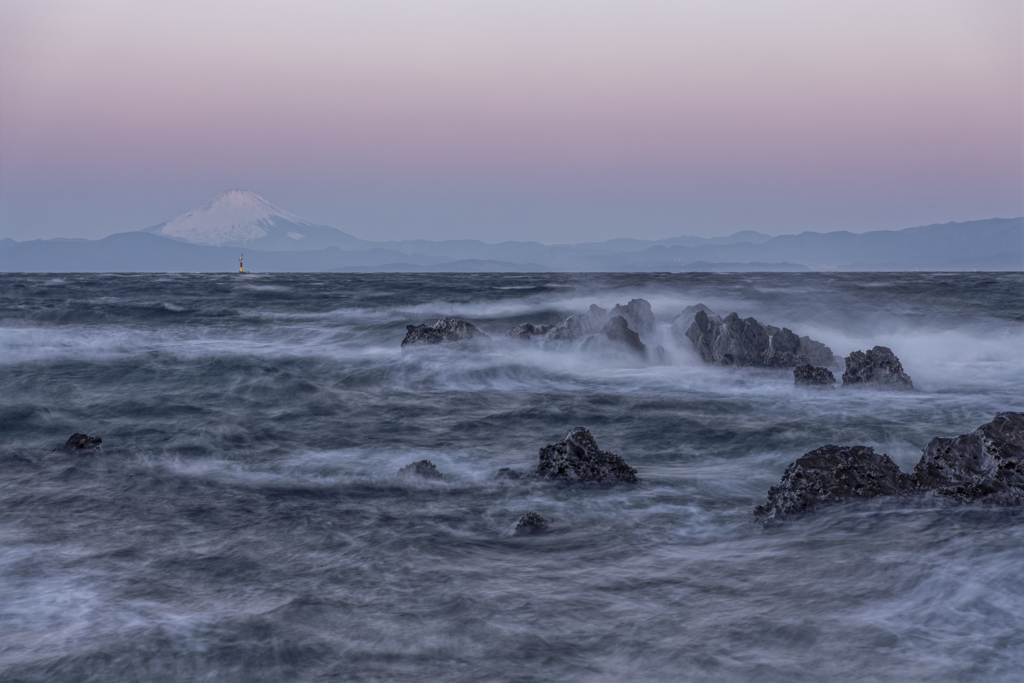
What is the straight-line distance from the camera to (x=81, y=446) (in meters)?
9.95

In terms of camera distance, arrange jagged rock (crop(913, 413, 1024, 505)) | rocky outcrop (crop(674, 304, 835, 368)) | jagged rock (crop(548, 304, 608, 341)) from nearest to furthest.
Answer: jagged rock (crop(913, 413, 1024, 505)) < rocky outcrop (crop(674, 304, 835, 368)) < jagged rock (crop(548, 304, 608, 341))

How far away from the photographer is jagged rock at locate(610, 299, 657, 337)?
68.8 feet

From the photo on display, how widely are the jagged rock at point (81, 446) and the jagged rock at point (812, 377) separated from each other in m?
12.8

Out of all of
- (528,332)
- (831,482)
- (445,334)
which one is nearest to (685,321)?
(528,332)

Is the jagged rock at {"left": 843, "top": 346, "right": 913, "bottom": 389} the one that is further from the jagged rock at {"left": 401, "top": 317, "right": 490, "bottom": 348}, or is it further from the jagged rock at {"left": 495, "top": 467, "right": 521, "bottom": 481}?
the jagged rock at {"left": 401, "top": 317, "right": 490, "bottom": 348}

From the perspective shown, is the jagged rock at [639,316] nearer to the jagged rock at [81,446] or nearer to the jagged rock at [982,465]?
the jagged rock at [982,465]

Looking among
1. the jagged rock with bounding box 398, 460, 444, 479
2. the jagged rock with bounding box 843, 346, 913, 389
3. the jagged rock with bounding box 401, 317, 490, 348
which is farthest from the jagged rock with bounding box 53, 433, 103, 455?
the jagged rock with bounding box 843, 346, 913, 389

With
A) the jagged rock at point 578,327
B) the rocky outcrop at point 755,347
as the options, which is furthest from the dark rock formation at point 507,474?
the jagged rock at point 578,327

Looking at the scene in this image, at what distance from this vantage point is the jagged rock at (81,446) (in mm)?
9891

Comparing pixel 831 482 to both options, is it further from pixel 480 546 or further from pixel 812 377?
pixel 812 377

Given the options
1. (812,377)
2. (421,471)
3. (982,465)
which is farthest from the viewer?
(812,377)

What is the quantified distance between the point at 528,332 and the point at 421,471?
13.4 metres

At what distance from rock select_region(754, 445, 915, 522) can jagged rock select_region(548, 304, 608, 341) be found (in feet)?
44.3

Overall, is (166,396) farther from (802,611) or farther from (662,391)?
(802,611)
